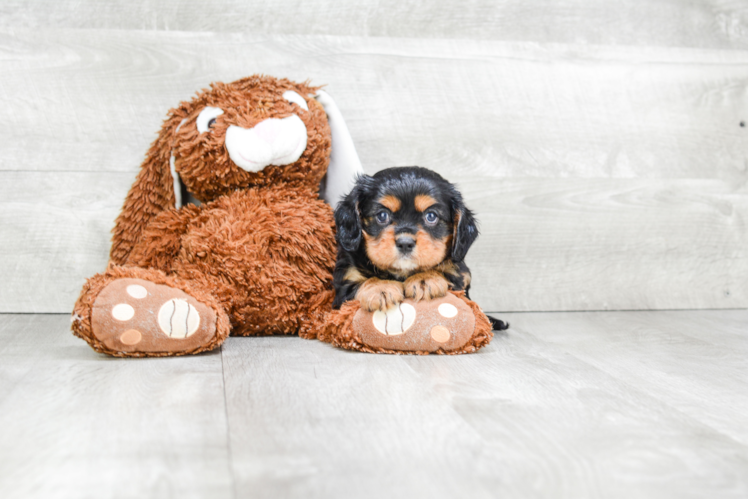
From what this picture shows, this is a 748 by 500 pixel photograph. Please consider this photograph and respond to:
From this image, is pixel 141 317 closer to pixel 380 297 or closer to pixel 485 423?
pixel 380 297

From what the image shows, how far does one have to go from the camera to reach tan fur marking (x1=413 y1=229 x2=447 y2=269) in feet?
5.18

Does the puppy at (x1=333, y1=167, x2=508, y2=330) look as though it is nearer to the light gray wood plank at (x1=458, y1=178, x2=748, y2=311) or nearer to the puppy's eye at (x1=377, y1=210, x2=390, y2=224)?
the puppy's eye at (x1=377, y1=210, x2=390, y2=224)

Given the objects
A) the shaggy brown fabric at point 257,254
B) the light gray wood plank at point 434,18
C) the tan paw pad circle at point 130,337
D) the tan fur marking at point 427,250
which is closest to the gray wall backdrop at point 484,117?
the light gray wood plank at point 434,18

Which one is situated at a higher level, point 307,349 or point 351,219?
point 351,219

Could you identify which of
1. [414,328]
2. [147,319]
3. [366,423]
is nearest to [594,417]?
[366,423]

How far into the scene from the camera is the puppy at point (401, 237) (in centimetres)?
158

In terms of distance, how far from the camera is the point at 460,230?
166 cm

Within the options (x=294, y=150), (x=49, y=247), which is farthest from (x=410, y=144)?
(x=49, y=247)

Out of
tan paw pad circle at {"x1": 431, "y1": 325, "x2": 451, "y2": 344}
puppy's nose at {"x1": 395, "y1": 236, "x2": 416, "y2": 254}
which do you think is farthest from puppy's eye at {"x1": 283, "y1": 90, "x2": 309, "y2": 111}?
tan paw pad circle at {"x1": 431, "y1": 325, "x2": 451, "y2": 344}

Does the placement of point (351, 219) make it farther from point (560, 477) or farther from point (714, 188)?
point (714, 188)

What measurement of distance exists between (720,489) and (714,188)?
1916mm

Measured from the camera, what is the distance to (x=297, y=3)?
7.29ft

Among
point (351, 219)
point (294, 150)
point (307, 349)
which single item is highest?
point (294, 150)

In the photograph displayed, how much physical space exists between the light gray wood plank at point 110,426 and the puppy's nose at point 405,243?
513mm
